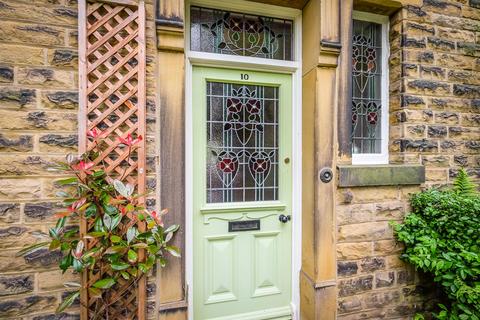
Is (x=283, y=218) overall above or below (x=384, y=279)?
above

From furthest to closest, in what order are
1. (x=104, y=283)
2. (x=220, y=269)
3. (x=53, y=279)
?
(x=220, y=269) → (x=53, y=279) → (x=104, y=283)

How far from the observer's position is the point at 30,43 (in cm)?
167

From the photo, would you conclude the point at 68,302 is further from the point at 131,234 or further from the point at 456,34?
the point at 456,34

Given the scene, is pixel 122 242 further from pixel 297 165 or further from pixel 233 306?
pixel 297 165

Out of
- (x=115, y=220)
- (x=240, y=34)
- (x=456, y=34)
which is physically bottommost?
(x=115, y=220)

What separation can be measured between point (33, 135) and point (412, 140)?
3.08 metres

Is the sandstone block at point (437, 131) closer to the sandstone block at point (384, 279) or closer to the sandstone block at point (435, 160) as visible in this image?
the sandstone block at point (435, 160)

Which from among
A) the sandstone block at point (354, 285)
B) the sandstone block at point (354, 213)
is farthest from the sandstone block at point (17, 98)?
the sandstone block at point (354, 285)

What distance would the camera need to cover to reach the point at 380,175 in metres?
2.28

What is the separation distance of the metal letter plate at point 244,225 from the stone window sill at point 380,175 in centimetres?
81

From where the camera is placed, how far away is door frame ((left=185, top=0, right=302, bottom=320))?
2119 millimetres

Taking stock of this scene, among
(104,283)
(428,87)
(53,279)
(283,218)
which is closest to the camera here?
(104,283)

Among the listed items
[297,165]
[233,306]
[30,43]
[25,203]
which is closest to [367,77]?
[297,165]

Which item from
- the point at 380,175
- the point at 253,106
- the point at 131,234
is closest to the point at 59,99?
the point at 131,234
